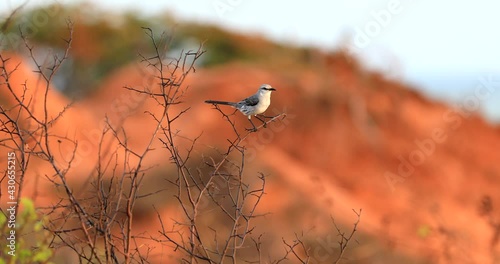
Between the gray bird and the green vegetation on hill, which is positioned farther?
the green vegetation on hill

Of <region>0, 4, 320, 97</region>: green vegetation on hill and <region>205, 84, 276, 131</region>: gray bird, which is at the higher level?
<region>0, 4, 320, 97</region>: green vegetation on hill

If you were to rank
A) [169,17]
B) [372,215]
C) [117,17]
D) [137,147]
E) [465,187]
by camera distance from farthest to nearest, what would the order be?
[117,17] < [169,17] < [465,187] < [372,215] < [137,147]

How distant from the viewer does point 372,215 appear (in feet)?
66.3

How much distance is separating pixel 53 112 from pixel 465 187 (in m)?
14.5

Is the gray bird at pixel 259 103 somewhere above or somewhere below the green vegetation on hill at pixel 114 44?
below

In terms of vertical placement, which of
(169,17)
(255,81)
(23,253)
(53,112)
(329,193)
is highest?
(169,17)

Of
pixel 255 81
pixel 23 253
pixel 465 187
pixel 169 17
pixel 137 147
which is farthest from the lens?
pixel 169 17

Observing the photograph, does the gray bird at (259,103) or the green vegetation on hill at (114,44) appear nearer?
the gray bird at (259,103)

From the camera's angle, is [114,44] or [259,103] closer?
[259,103]

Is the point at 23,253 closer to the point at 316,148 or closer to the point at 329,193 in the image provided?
the point at 329,193

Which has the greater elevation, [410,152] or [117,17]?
[117,17]

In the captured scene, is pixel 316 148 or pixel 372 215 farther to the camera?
pixel 316 148

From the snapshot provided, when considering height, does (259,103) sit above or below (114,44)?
below

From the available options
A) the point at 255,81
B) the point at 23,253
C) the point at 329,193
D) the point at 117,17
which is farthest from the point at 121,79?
the point at 23,253
